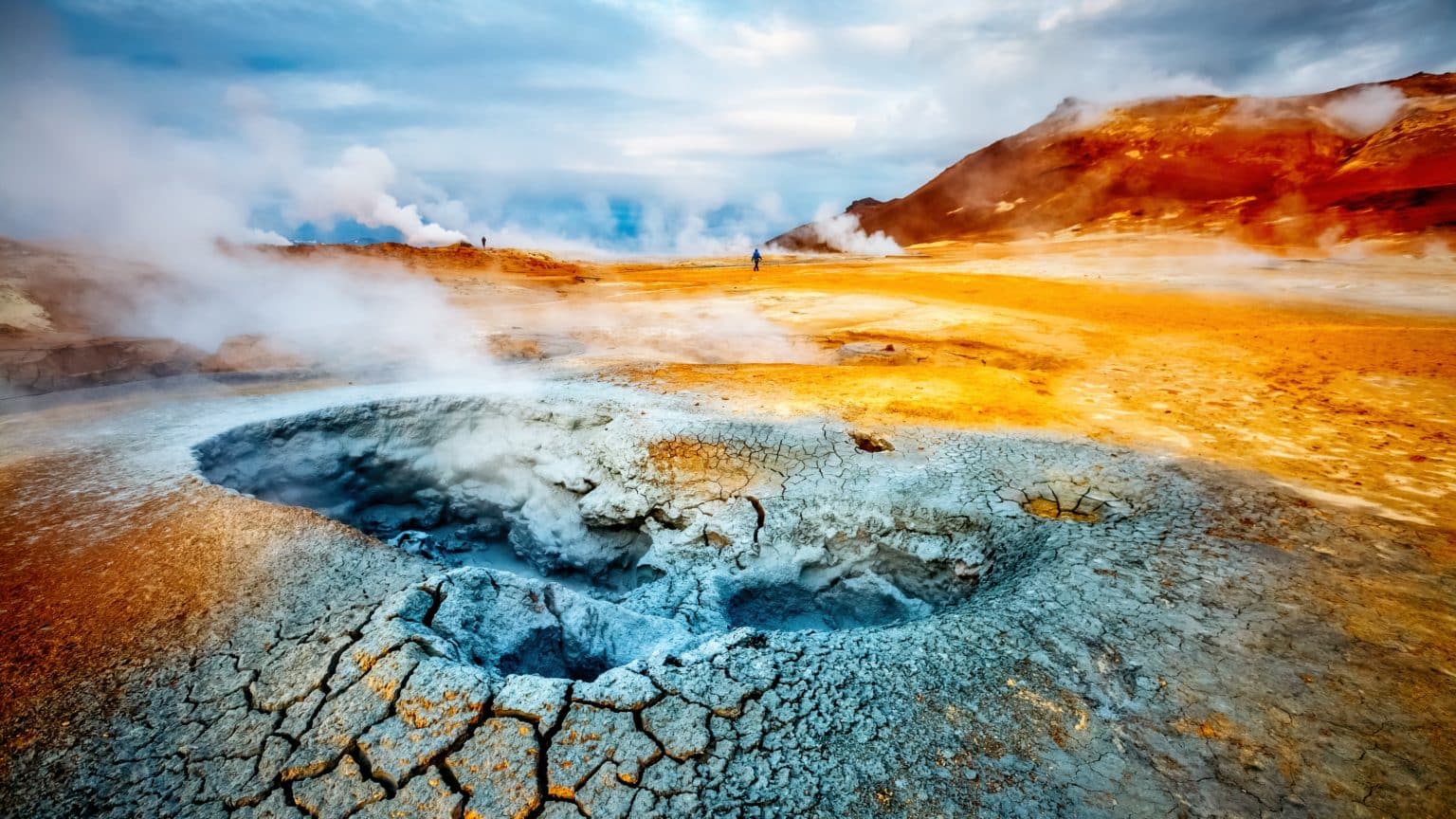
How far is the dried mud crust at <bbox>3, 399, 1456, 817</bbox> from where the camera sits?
1720 millimetres

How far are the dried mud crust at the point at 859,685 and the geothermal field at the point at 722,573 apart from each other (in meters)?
0.01

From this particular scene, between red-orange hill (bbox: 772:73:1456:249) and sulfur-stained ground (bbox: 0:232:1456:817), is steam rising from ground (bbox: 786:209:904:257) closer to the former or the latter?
red-orange hill (bbox: 772:73:1456:249)

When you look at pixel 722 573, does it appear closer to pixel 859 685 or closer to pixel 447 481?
pixel 859 685

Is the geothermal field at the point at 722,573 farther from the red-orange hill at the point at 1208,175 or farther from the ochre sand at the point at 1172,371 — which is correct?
the red-orange hill at the point at 1208,175

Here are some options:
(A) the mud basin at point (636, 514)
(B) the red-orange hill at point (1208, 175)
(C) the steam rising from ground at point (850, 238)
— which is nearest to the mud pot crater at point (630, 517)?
(A) the mud basin at point (636, 514)

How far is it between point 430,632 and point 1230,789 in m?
2.67

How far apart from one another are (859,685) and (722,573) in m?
1.54

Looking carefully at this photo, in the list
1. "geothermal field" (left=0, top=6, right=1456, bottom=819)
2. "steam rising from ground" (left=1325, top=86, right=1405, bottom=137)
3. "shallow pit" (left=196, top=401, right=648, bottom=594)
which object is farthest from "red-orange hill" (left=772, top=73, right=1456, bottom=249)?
"shallow pit" (left=196, top=401, right=648, bottom=594)

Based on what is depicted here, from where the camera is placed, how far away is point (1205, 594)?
8.38ft

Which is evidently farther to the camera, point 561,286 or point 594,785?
point 561,286

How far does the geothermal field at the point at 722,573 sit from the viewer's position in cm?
178

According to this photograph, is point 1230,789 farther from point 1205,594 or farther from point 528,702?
point 528,702

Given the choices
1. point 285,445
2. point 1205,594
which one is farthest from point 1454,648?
point 285,445

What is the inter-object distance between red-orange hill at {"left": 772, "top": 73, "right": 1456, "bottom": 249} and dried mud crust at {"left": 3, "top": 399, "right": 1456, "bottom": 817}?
101 ft
